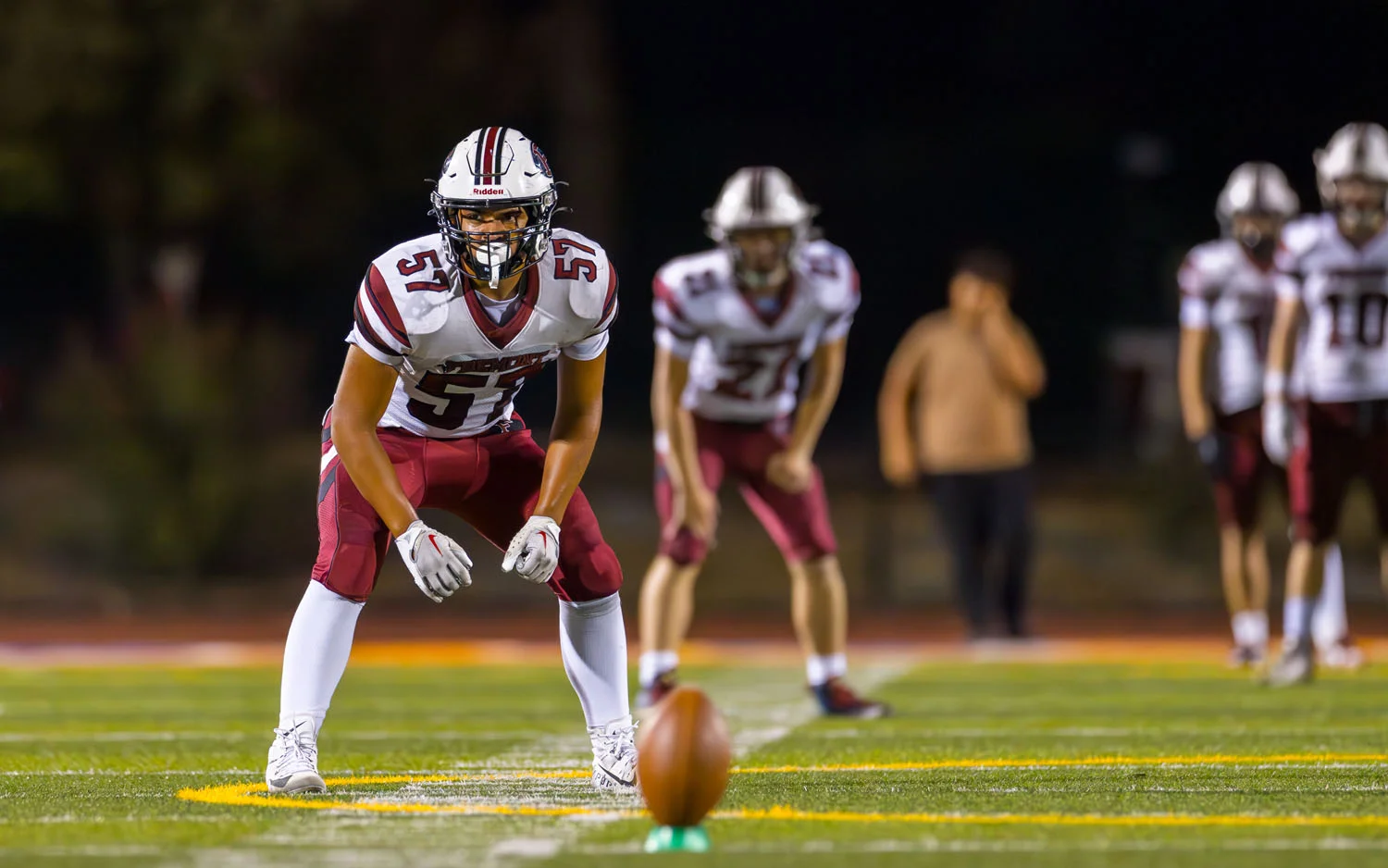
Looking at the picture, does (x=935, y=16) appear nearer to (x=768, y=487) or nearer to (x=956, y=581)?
(x=956, y=581)

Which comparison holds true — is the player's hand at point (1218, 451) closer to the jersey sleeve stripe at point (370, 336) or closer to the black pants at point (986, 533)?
the black pants at point (986, 533)

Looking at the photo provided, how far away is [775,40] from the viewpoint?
25000 mm

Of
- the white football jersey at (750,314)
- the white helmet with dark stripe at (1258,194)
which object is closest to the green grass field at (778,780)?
the white football jersey at (750,314)

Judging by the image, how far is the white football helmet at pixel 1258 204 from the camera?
9.21 m

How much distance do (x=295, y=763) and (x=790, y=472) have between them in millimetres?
2901

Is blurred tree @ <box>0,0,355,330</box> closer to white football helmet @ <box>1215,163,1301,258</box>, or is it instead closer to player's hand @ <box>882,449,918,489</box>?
player's hand @ <box>882,449,918,489</box>

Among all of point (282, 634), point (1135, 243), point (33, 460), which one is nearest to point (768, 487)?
point (282, 634)

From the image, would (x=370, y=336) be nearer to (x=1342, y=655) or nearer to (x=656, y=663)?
(x=656, y=663)

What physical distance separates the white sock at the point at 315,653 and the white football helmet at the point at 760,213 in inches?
105

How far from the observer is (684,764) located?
404cm

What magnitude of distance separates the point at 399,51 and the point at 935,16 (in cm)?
711

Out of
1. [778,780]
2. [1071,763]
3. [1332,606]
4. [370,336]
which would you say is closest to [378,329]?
[370,336]

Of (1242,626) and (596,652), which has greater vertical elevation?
(596,652)

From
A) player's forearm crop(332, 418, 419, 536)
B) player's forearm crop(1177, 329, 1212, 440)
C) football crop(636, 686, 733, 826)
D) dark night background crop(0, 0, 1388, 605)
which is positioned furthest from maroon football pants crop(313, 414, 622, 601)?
Answer: dark night background crop(0, 0, 1388, 605)
